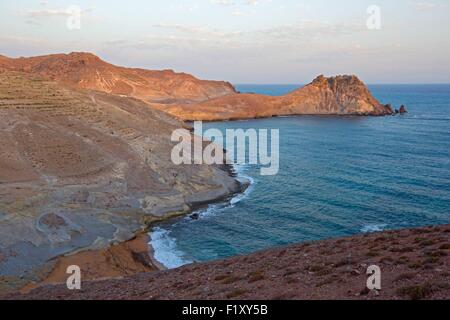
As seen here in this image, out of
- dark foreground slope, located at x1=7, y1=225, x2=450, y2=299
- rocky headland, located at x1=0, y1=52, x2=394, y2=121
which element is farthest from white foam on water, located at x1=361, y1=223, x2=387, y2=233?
rocky headland, located at x1=0, y1=52, x2=394, y2=121

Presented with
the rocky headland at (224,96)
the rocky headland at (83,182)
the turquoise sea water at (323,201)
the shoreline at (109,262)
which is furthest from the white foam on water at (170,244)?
the rocky headland at (224,96)

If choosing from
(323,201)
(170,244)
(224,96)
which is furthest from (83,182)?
(224,96)

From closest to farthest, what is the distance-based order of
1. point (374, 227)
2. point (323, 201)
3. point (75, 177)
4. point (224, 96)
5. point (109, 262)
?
point (109, 262), point (374, 227), point (75, 177), point (323, 201), point (224, 96)

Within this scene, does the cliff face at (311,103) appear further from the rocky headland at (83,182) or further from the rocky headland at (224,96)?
the rocky headland at (83,182)

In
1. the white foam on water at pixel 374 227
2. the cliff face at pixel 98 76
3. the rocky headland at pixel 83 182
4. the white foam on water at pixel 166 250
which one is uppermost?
the cliff face at pixel 98 76

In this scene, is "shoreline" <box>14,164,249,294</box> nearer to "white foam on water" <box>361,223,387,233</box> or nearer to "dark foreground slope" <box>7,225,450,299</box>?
"dark foreground slope" <box>7,225,450,299</box>

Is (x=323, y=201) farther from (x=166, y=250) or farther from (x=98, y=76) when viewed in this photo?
(x=98, y=76)
